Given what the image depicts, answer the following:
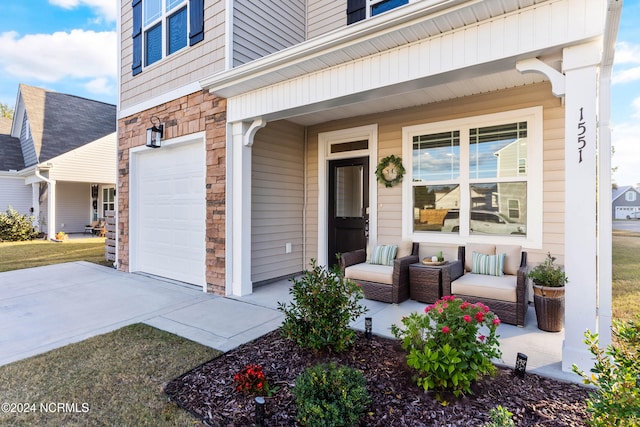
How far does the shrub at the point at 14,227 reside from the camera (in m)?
11.9

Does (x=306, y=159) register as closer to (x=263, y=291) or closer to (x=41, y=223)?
(x=263, y=291)

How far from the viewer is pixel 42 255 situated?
28.5ft

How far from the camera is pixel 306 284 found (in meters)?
2.81

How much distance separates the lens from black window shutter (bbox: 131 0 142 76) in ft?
20.8

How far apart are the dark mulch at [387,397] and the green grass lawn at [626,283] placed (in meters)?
0.80

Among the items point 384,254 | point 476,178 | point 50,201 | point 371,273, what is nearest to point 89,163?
point 50,201

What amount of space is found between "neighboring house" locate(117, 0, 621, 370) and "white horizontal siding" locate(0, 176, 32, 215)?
1130 centimetres

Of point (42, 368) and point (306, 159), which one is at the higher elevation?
point (306, 159)

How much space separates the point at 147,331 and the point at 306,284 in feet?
6.33

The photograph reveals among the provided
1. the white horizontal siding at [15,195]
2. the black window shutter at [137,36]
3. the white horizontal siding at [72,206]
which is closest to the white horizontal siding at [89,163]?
the white horizontal siding at [72,206]

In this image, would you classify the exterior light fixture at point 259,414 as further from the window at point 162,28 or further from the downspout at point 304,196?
the window at point 162,28

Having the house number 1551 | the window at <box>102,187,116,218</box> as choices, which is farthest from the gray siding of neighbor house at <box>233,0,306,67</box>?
the window at <box>102,187,116,218</box>

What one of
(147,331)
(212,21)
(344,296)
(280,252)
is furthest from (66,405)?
(212,21)
